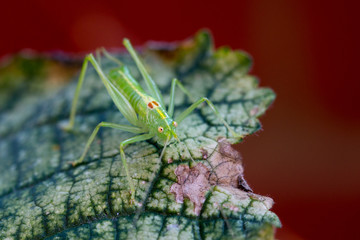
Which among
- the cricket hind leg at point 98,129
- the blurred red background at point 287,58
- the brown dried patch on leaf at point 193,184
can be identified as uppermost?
the blurred red background at point 287,58

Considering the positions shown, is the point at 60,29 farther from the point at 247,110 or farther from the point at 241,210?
the point at 241,210

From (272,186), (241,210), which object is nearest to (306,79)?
(272,186)

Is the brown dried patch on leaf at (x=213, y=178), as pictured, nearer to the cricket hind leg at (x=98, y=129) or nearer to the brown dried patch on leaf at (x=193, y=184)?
the brown dried patch on leaf at (x=193, y=184)

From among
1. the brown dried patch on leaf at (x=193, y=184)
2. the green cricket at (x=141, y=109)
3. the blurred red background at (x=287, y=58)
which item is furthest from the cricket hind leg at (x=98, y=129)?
the blurred red background at (x=287, y=58)

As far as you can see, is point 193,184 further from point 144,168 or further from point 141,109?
point 141,109

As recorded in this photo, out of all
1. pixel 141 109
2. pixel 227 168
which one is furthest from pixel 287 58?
pixel 227 168

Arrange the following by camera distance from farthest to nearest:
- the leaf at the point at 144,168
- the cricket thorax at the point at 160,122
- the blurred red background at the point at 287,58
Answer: the blurred red background at the point at 287,58, the cricket thorax at the point at 160,122, the leaf at the point at 144,168

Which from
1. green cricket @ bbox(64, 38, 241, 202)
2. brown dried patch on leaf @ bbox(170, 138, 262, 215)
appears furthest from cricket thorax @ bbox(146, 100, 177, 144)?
brown dried patch on leaf @ bbox(170, 138, 262, 215)

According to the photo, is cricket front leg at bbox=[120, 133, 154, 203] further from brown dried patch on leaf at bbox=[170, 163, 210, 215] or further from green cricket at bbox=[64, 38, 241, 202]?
brown dried patch on leaf at bbox=[170, 163, 210, 215]
